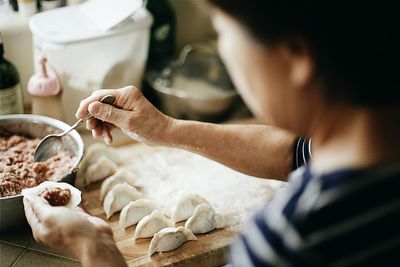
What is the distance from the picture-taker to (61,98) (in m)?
1.42

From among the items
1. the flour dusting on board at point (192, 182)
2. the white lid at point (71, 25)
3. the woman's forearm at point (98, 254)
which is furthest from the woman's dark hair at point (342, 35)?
the white lid at point (71, 25)

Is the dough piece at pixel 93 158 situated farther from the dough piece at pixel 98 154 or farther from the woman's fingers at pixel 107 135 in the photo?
the woman's fingers at pixel 107 135

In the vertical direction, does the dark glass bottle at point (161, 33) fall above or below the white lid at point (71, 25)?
below

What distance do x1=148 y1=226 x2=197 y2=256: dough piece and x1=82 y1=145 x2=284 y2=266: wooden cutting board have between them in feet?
0.04

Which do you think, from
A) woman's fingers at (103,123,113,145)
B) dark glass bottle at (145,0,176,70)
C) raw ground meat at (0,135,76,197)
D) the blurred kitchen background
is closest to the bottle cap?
the blurred kitchen background

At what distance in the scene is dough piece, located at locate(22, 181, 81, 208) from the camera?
0.99 metres

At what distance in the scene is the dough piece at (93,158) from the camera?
50.9 inches

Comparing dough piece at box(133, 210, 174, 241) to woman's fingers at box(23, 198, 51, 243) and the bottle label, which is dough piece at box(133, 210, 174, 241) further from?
the bottle label

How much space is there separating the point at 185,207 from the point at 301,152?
10.7 inches

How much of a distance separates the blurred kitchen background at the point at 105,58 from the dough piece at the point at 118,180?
25 centimetres

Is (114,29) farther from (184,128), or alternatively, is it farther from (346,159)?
(346,159)

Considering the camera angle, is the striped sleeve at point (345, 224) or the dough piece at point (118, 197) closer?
the striped sleeve at point (345, 224)

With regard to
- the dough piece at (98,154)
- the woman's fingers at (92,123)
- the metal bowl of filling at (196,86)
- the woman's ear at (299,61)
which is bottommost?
the metal bowl of filling at (196,86)

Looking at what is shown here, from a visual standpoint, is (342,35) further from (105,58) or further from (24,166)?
(105,58)
